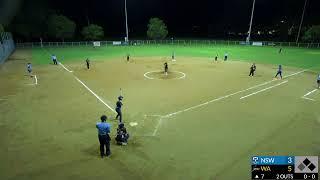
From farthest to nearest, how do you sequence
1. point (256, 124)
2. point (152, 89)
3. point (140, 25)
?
point (140, 25), point (152, 89), point (256, 124)

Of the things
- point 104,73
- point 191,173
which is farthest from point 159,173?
point 104,73

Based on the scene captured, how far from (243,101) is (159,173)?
12.5m

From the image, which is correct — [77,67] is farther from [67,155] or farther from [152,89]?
[67,155]

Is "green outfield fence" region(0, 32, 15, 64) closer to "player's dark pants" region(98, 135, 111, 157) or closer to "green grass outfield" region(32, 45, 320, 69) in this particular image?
"green grass outfield" region(32, 45, 320, 69)

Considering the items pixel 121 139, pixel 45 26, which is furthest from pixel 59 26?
pixel 121 139

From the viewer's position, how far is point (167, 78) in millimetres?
31062

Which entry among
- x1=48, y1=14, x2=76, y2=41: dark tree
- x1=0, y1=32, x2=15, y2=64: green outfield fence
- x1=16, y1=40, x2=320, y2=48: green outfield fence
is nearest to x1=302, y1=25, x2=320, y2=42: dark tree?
x1=16, y1=40, x2=320, y2=48: green outfield fence

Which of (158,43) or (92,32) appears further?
(158,43)
